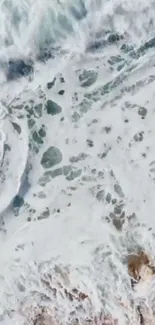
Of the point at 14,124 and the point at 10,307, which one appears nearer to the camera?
the point at 10,307

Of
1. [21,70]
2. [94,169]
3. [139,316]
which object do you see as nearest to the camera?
[139,316]

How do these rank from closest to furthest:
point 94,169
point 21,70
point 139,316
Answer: point 139,316, point 94,169, point 21,70

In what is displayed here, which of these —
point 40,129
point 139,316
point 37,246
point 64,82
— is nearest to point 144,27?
point 64,82

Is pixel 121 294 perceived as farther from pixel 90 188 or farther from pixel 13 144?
pixel 13 144

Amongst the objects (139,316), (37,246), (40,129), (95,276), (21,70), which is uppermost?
(21,70)

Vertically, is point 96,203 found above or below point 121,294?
above

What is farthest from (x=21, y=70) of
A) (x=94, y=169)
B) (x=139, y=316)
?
(x=139, y=316)

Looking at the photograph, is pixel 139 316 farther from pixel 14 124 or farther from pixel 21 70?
pixel 21 70
